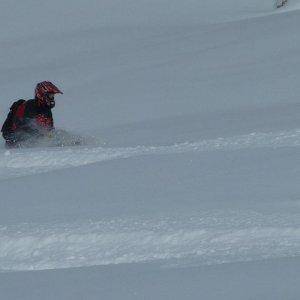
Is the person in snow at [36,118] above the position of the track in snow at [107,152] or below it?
above

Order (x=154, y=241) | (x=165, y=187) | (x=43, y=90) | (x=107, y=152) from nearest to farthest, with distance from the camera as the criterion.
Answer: (x=154, y=241), (x=165, y=187), (x=107, y=152), (x=43, y=90)

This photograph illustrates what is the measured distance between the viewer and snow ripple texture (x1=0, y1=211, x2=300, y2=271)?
16.1ft

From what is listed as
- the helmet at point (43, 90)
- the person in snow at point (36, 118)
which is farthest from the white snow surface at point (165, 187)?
the helmet at point (43, 90)

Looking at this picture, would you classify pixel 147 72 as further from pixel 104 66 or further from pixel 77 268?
pixel 77 268

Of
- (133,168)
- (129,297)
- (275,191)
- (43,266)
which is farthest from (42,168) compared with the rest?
(129,297)

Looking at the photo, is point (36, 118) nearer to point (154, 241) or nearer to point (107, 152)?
point (107, 152)

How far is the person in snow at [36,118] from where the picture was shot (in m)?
9.04

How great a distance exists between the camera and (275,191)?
6023 mm

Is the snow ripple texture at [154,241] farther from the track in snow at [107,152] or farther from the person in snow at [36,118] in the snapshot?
the person in snow at [36,118]

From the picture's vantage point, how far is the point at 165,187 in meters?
6.49

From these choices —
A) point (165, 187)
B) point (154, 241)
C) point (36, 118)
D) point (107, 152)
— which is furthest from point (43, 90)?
point (154, 241)

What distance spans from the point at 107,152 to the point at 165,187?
170cm

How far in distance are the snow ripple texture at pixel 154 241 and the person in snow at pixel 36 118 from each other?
3360 mm

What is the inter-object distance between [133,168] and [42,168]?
927 millimetres
